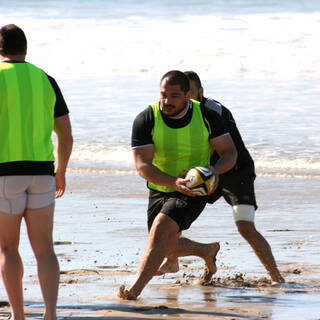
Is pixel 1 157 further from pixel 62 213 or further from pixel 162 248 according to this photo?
pixel 62 213

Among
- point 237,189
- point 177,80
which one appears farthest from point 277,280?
point 177,80

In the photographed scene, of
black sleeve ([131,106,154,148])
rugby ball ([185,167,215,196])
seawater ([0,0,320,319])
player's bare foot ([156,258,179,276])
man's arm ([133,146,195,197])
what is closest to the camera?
rugby ball ([185,167,215,196])

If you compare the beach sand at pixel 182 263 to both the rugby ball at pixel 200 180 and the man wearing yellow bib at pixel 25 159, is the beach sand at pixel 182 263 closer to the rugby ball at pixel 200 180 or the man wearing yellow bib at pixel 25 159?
the man wearing yellow bib at pixel 25 159

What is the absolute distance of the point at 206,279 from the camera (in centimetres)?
637

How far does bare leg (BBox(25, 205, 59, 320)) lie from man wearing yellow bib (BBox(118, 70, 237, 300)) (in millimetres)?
989

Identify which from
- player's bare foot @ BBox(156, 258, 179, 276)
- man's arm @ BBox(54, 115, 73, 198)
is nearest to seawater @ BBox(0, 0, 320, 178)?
player's bare foot @ BBox(156, 258, 179, 276)

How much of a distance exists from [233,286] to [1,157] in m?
2.36

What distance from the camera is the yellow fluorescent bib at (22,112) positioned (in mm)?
4574

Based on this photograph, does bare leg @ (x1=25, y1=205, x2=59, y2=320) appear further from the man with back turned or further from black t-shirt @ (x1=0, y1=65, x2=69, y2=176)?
the man with back turned

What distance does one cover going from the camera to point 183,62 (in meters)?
27.2

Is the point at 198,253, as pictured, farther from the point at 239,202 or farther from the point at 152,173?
the point at 152,173

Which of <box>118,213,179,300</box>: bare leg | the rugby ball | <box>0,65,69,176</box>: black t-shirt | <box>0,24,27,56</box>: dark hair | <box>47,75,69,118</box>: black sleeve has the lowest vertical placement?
<box>118,213,179,300</box>: bare leg

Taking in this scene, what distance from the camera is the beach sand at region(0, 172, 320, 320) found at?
5480 millimetres

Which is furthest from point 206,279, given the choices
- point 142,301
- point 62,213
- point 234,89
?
point 234,89
